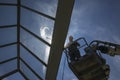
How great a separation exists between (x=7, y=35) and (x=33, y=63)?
259 cm

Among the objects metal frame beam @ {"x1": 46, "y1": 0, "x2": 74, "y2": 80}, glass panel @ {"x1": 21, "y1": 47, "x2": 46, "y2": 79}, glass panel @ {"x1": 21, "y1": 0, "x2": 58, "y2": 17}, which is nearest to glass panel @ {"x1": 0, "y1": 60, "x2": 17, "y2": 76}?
glass panel @ {"x1": 21, "y1": 47, "x2": 46, "y2": 79}

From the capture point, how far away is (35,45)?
12.4 m

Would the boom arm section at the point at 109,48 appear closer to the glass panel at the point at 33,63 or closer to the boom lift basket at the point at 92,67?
the boom lift basket at the point at 92,67

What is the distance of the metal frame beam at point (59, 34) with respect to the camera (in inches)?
332

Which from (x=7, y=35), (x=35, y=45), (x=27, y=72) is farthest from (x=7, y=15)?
(x=27, y=72)

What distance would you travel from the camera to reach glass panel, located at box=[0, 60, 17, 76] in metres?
13.8

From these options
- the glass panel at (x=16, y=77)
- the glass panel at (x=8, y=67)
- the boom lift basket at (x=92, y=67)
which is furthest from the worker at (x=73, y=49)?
the glass panel at (x=16, y=77)

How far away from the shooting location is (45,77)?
13.3 m

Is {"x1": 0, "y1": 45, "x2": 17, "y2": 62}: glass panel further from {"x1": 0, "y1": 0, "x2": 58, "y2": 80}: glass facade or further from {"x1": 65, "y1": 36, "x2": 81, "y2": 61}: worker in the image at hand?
{"x1": 65, "y1": 36, "x2": 81, "y2": 61}: worker

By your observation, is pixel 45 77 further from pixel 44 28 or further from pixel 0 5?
pixel 0 5

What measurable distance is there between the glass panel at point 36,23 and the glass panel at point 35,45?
0.68 meters

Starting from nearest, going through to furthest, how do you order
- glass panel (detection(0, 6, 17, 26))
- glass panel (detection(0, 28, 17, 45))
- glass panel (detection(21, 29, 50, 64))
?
glass panel (detection(0, 6, 17, 26)) → glass panel (detection(21, 29, 50, 64)) → glass panel (detection(0, 28, 17, 45))

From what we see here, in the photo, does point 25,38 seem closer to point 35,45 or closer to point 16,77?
point 35,45

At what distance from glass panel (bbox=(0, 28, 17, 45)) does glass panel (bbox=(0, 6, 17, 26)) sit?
23.1 inches
